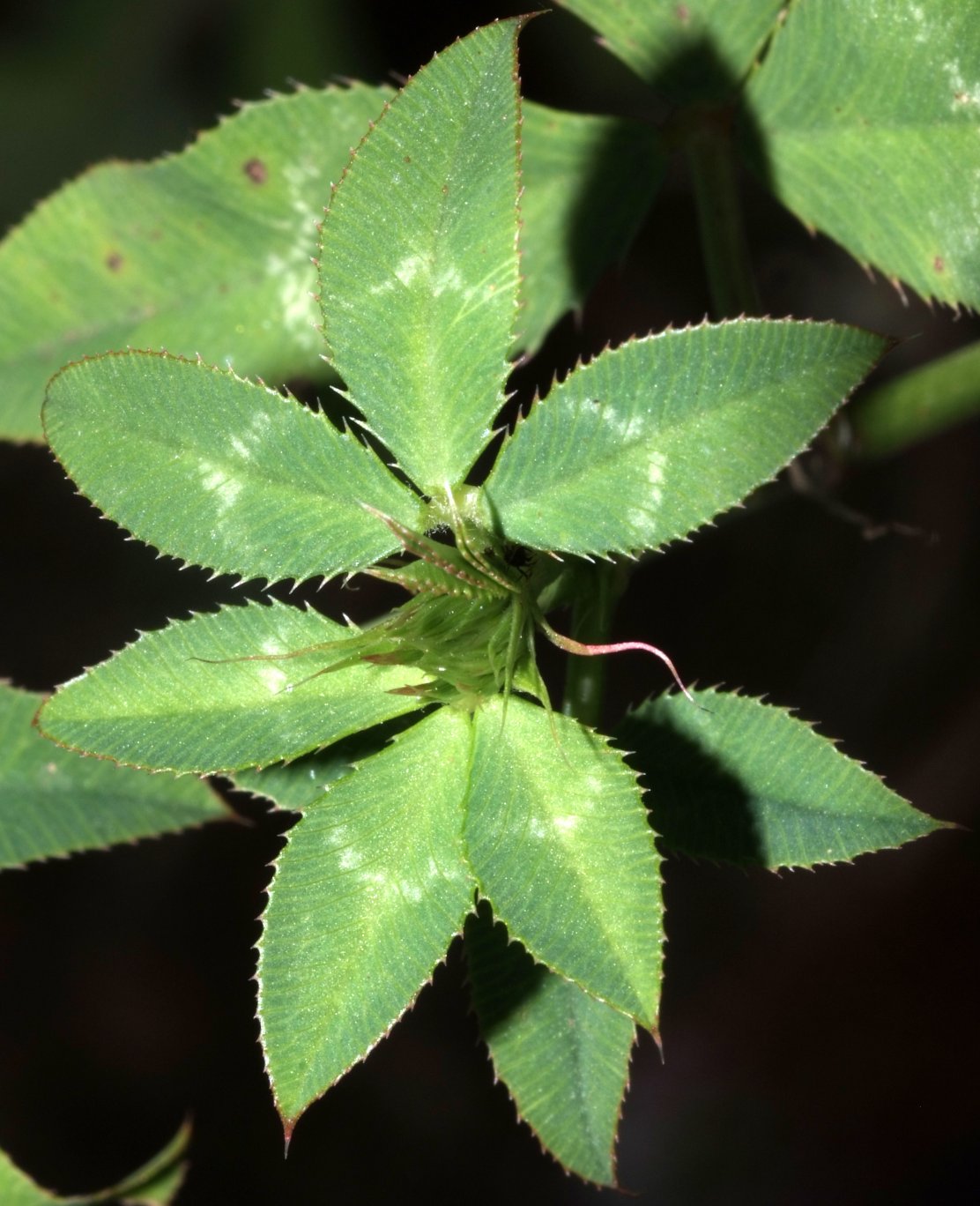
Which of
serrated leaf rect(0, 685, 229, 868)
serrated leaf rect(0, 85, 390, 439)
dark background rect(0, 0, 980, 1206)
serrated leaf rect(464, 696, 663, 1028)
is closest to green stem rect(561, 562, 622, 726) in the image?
serrated leaf rect(464, 696, 663, 1028)

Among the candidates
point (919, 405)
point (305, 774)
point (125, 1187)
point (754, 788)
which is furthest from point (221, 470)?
point (125, 1187)

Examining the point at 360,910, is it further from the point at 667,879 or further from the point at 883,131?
the point at 667,879

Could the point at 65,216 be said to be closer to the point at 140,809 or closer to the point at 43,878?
the point at 140,809

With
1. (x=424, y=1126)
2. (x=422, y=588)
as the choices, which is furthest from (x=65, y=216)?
(x=424, y=1126)

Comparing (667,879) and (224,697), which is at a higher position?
(224,697)

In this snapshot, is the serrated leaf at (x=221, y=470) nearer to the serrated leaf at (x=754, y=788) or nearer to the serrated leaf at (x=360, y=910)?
the serrated leaf at (x=360, y=910)

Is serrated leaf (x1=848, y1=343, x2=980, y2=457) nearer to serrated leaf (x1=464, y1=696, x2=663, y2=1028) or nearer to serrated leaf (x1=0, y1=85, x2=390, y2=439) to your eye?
serrated leaf (x1=0, y1=85, x2=390, y2=439)
